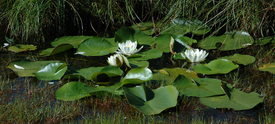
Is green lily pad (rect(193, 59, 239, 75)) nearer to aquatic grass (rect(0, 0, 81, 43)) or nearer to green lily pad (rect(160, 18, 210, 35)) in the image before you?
green lily pad (rect(160, 18, 210, 35))

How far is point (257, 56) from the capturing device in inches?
115

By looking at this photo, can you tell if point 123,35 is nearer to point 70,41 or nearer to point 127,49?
point 127,49

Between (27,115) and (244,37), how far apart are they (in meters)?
2.74

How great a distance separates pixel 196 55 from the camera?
2674mm

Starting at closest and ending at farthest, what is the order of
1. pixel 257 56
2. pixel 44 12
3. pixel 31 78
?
pixel 31 78
pixel 257 56
pixel 44 12

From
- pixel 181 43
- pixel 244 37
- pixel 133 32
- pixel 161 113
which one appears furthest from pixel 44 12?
pixel 244 37

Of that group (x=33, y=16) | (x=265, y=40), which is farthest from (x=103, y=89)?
(x=265, y=40)

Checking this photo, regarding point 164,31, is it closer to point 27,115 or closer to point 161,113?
point 161,113

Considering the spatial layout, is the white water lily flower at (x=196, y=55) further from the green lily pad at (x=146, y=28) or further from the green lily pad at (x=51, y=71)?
the green lily pad at (x=51, y=71)

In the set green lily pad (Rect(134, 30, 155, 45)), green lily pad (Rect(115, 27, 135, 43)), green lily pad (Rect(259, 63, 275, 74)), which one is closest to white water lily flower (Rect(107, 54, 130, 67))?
green lily pad (Rect(115, 27, 135, 43))

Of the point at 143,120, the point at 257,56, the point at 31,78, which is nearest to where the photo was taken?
the point at 143,120

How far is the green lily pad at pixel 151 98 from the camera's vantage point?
69.2 inches

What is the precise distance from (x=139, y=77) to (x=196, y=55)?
0.80 metres

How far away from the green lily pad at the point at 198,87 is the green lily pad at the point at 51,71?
1.03m
